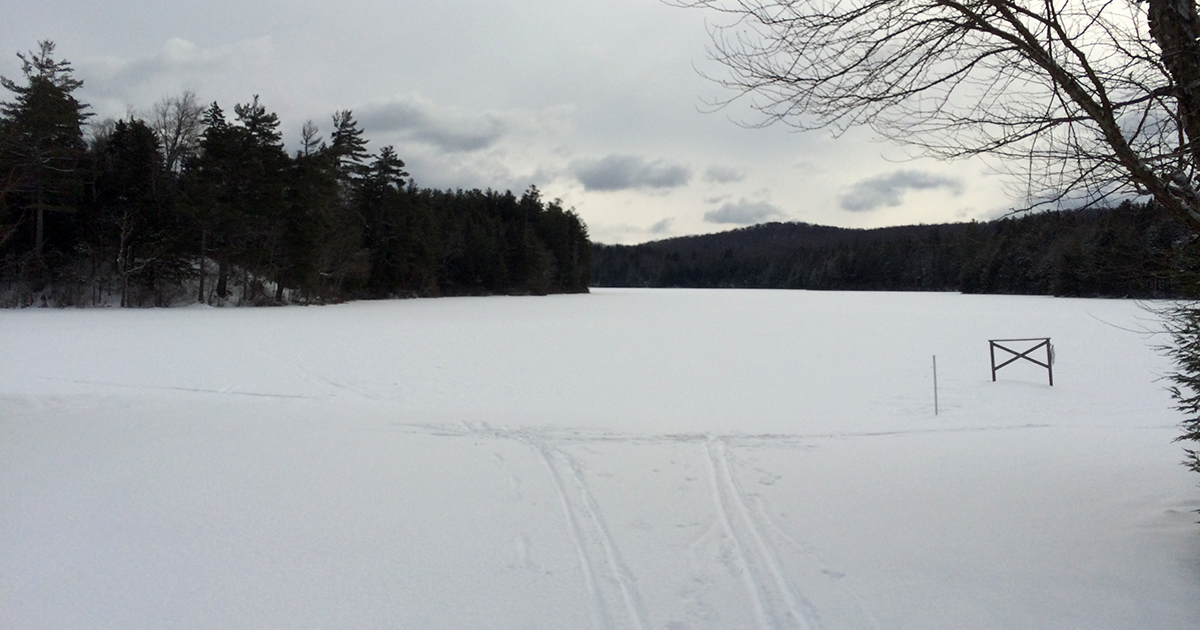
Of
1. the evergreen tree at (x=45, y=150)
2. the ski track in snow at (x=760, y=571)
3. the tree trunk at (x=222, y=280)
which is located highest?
the evergreen tree at (x=45, y=150)

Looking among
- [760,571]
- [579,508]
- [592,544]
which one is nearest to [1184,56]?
[760,571]

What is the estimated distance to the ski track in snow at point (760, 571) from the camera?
13.0 feet

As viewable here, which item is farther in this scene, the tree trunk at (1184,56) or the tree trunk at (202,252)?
the tree trunk at (202,252)

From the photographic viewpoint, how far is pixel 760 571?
15.3 feet

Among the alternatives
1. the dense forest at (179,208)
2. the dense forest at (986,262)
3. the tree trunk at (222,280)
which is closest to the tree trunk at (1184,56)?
the dense forest at (986,262)

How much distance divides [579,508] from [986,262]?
105 metres

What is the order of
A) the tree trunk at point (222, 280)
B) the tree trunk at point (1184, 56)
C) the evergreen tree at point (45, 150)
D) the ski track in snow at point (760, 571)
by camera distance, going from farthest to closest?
the tree trunk at point (222, 280), the evergreen tree at point (45, 150), the tree trunk at point (1184, 56), the ski track in snow at point (760, 571)

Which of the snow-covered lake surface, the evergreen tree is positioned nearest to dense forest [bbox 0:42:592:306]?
the evergreen tree

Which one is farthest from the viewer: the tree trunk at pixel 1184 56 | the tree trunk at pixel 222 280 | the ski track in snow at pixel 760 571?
the tree trunk at pixel 222 280

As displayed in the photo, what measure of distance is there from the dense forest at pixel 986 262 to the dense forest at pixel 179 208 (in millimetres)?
36158

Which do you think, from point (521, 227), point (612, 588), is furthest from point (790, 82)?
point (521, 227)

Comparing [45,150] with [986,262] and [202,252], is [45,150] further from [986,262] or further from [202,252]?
[986,262]

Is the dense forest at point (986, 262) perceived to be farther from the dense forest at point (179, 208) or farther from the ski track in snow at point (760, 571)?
the dense forest at point (179, 208)

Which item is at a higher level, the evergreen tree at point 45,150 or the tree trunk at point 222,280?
the evergreen tree at point 45,150
